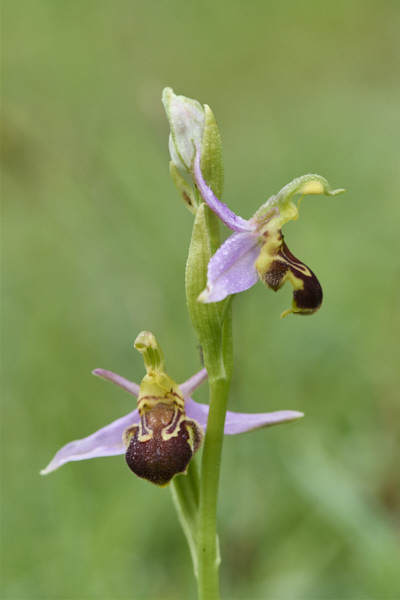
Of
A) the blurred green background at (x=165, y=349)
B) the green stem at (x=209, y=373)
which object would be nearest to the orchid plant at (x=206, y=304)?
the green stem at (x=209, y=373)

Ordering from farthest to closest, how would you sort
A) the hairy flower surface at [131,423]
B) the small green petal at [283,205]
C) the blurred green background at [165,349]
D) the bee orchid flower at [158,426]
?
the blurred green background at [165,349] < the hairy flower surface at [131,423] < the small green petal at [283,205] < the bee orchid flower at [158,426]

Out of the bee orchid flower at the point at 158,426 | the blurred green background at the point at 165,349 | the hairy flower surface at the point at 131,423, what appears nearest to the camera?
the bee orchid flower at the point at 158,426

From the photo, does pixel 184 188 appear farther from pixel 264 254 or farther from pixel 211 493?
pixel 211 493

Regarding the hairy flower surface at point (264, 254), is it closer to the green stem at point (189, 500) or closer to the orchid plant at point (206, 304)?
the orchid plant at point (206, 304)

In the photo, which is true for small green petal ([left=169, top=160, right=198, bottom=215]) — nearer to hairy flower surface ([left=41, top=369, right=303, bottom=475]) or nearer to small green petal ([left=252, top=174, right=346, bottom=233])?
small green petal ([left=252, top=174, right=346, bottom=233])

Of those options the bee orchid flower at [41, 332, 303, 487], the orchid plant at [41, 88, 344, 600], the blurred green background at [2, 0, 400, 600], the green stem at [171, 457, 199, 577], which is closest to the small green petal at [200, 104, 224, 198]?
the orchid plant at [41, 88, 344, 600]

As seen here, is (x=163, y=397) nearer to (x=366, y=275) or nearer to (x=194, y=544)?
(x=194, y=544)
